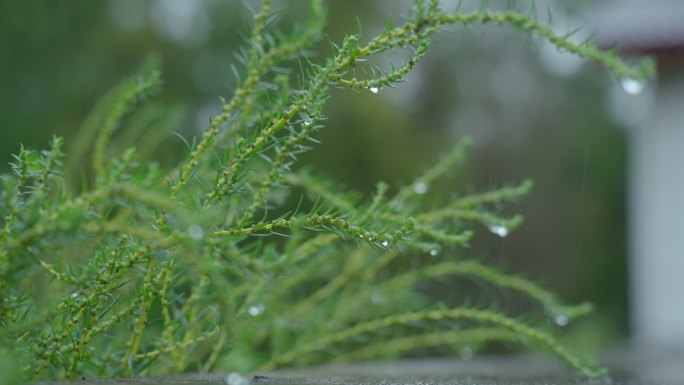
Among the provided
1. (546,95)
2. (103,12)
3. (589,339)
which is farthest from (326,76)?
(546,95)

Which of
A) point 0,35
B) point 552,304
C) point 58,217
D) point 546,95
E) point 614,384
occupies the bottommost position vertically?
point 58,217

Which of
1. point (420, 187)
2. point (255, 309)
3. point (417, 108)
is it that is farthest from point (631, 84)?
point (417, 108)

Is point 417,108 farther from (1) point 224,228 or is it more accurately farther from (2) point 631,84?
(1) point 224,228

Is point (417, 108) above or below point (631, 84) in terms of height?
above

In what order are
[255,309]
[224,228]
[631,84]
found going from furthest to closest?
[255,309]
[631,84]
[224,228]

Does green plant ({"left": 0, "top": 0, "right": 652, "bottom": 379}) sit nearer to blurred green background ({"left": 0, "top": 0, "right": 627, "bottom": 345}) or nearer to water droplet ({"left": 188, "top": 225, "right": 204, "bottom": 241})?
water droplet ({"left": 188, "top": 225, "right": 204, "bottom": 241})

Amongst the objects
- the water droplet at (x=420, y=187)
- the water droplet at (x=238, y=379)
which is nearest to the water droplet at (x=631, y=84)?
the water droplet at (x=420, y=187)

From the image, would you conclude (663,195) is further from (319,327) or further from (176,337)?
(176,337)

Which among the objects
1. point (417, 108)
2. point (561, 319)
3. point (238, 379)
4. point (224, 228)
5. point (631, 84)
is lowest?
point (238, 379)
